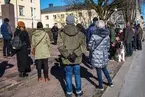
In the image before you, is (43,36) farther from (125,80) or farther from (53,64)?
(53,64)

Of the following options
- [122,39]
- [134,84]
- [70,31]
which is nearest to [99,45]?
[70,31]

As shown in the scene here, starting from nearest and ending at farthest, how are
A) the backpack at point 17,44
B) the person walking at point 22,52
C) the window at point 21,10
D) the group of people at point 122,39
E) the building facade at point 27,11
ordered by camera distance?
the backpack at point 17,44 → the person walking at point 22,52 → the group of people at point 122,39 → the building facade at point 27,11 → the window at point 21,10

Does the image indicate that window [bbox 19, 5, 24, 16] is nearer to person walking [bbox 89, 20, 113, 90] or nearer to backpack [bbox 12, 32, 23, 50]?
backpack [bbox 12, 32, 23, 50]

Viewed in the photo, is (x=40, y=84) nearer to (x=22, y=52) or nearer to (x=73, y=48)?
(x=22, y=52)

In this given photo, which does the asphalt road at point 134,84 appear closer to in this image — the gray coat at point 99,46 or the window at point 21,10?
the gray coat at point 99,46

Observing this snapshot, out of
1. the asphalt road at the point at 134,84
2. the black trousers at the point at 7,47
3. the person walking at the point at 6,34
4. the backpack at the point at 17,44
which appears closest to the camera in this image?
the asphalt road at the point at 134,84

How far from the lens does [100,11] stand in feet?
106

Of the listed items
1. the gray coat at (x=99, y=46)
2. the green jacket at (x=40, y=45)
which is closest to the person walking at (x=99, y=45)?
the gray coat at (x=99, y=46)

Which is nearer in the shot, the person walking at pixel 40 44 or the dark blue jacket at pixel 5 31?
the person walking at pixel 40 44

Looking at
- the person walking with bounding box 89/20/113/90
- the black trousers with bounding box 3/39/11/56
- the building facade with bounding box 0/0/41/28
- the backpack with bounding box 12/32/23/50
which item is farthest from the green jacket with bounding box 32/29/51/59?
the building facade with bounding box 0/0/41/28

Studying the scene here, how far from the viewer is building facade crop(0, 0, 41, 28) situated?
2677 inches

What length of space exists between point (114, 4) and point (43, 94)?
91.7 feet

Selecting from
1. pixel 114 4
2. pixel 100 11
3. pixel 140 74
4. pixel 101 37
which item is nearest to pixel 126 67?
pixel 140 74

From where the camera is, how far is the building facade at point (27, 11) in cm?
6800
